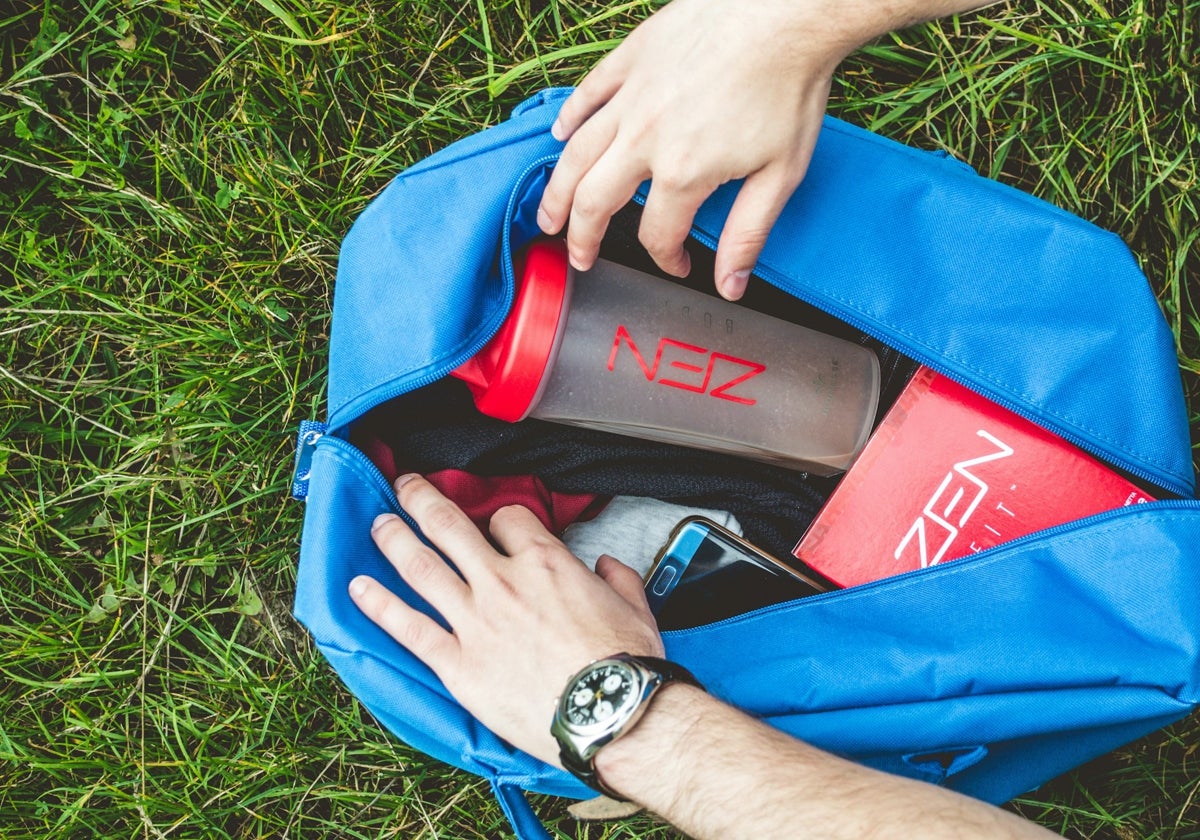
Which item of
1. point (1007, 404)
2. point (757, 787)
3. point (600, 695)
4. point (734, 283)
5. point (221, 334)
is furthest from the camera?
point (221, 334)

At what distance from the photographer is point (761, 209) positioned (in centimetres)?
129

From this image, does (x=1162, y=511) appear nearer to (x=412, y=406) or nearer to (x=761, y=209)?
(x=761, y=209)

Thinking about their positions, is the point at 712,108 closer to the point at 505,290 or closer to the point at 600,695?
the point at 505,290

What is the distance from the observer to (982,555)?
1.41 metres

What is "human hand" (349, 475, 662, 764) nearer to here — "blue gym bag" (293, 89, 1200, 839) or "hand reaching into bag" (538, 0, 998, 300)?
"blue gym bag" (293, 89, 1200, 839)

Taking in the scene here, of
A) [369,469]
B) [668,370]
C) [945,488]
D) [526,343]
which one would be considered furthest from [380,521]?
[945,488]

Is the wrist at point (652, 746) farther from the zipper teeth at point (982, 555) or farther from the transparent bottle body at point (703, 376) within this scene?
the transparent bottle body at point (703, 376)

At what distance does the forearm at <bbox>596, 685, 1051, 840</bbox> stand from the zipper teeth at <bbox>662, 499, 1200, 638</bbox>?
270mm

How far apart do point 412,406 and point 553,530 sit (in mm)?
341

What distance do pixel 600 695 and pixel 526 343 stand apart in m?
0.53

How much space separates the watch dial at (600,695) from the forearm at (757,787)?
4 centimetres

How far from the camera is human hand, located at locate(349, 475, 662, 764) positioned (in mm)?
1302

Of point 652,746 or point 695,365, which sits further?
point 695,365

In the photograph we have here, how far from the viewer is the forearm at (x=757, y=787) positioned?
104cm
